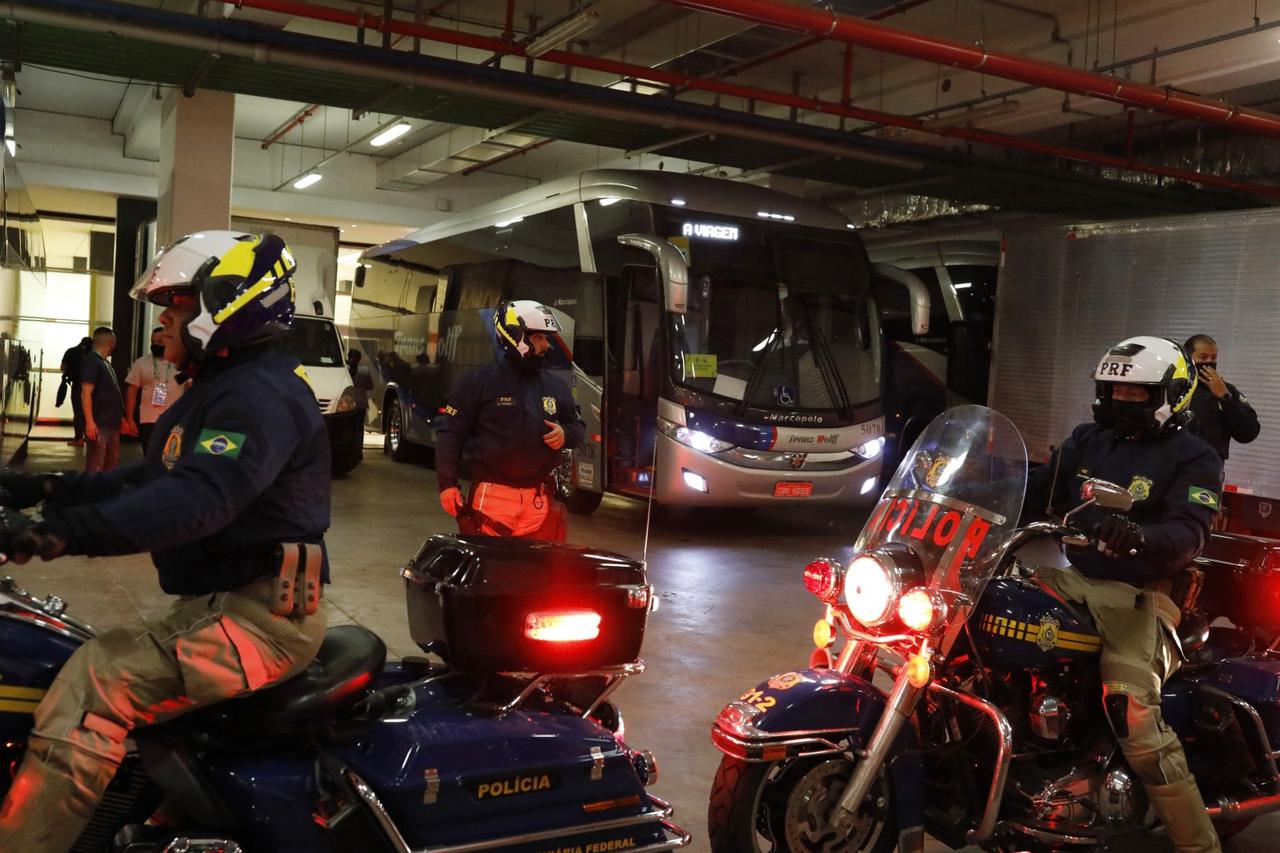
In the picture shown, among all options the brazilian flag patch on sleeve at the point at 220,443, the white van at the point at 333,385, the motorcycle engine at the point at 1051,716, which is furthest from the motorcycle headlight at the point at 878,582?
the white van at the point at 333,385

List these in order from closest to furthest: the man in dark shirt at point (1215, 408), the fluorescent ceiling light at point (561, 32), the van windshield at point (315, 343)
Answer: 1. the man in dark shirt at point (1215, 408)
2. the fluorescent ceiling light at point (561, 32)
3. the van windshield at point (315, 343)

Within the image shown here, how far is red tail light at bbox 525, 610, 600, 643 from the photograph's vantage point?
3277mm

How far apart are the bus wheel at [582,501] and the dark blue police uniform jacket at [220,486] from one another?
29.8 ft

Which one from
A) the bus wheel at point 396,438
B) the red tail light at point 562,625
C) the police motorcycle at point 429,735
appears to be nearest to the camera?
the police motorcycle at point 429,735

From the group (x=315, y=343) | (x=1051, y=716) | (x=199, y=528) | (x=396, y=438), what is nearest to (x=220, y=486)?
(x=199, y=528)

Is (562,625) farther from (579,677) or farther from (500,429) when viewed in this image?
(500,429)

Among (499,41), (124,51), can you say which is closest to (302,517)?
(499,41)

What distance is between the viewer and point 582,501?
1225 centimetres

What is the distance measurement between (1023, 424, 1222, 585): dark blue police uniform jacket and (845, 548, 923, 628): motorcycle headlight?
655 millimetres

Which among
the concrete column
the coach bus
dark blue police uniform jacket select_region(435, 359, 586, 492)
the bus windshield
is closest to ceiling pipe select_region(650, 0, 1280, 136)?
the coach bus

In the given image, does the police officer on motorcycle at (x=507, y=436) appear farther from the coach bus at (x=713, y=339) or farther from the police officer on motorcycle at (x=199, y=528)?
the coach bus at (x=713, y=339)

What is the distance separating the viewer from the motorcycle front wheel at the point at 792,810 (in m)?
3.48

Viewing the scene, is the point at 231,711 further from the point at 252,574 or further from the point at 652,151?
the point at 652,151

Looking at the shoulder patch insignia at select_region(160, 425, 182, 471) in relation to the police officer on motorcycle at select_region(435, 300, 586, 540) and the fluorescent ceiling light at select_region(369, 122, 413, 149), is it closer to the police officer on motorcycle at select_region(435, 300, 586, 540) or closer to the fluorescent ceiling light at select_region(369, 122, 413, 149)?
the police officer on motorcycle at select_region(435, 300, 586, 540)
